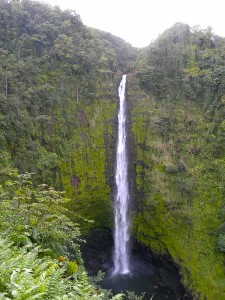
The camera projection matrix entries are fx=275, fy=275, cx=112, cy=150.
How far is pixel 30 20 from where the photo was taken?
2503cm

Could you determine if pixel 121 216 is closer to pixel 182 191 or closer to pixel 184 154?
pixel 182 191

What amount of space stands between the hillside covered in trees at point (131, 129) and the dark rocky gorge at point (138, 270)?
28.0 inches

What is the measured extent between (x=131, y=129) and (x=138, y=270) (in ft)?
37.3

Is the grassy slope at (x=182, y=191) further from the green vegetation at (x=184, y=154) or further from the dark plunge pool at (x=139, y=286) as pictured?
the dark plunge pool at (x=139, y=286)

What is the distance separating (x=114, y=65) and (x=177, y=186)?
15686 millimetres

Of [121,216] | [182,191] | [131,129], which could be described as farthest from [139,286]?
[131,129]

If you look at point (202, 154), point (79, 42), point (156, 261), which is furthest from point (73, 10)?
point (156, 261)

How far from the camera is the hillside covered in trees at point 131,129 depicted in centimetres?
1844

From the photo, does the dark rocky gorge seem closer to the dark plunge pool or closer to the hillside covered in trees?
the dark plunge pool

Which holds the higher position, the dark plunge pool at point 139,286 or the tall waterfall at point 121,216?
the tall waterfall at point 121,216

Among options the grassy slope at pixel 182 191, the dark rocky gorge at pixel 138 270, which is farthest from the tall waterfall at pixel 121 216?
the grassy slope at pixel 182 191

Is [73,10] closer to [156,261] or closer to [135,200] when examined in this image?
[135,200]

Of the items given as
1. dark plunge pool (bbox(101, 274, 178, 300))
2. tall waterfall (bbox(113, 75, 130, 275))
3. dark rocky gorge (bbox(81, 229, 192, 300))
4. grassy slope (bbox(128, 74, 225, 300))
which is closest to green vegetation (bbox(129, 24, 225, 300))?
grassy slope (bbox(128, 74, 225, 300))

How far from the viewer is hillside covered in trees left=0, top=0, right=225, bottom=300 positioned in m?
18.4
